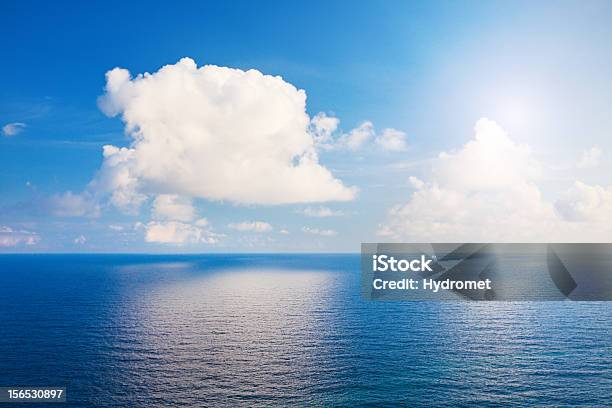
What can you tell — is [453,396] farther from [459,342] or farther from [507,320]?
[507,320]

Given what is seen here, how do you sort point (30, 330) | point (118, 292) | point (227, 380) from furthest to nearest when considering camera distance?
point (118, 292), point (30, 330), point (227, 380)

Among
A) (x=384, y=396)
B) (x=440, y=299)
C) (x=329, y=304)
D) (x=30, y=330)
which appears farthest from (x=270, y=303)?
(x=384, y=396)

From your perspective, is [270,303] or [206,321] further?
[270,303]

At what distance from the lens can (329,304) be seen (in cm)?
15975

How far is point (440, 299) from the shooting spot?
169125mm

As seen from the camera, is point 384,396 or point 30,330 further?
point 30,330

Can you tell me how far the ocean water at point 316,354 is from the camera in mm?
73062

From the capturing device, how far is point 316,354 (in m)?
92.9

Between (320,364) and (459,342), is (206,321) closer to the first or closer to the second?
(320,364)

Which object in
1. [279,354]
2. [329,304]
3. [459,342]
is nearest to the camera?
[279,354]

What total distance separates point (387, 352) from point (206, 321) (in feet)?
201

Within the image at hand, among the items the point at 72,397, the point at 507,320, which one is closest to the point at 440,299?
the point at 507,320

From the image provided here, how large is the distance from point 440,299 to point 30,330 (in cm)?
14494

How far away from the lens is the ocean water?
7306cm
